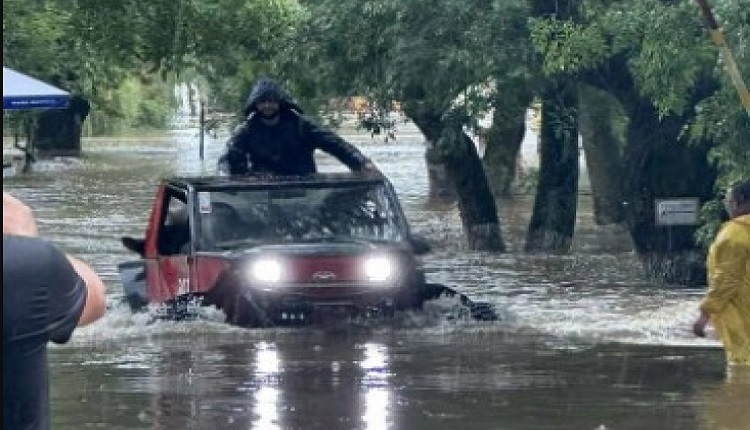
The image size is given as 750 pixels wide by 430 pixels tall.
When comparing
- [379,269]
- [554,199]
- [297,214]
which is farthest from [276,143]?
[554,199]

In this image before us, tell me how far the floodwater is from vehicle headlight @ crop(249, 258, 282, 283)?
0.48 meters

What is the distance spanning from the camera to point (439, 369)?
12656mm

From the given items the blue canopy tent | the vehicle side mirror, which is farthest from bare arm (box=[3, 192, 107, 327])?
the vehicle side mirror

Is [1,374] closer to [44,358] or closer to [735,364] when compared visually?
[44,358]

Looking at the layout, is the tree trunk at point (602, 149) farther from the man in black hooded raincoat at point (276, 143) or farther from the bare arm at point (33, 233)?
the bare arm at point (33, 233)

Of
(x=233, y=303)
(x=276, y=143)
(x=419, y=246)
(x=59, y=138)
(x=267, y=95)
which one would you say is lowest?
(x=59, y=138)

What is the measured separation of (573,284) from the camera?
20.4 metres

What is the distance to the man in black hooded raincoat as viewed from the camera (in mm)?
16469

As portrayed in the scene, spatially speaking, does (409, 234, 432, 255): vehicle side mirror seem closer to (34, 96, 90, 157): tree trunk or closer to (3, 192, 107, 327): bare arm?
(3, 192, 107, 327): bare arm

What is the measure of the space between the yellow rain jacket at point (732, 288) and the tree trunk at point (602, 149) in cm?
1293

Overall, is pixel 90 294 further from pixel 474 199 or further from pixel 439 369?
pixel 474 199

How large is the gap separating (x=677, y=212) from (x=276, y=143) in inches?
168

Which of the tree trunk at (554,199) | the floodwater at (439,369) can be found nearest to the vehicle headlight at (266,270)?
the floodwater at (439,369)

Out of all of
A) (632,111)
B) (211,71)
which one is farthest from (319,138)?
(211,71)
